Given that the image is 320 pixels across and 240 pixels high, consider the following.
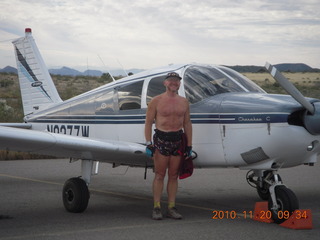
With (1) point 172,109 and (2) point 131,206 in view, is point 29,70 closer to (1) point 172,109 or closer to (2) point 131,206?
(2) point 131,206

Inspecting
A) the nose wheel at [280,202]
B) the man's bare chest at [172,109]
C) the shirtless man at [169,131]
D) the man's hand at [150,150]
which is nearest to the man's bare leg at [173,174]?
the shirtless man at [169,131]

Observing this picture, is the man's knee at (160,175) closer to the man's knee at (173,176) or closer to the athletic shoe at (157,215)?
the man's knee at (173,176)

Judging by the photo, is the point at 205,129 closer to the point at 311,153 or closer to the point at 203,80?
the point at 203,80

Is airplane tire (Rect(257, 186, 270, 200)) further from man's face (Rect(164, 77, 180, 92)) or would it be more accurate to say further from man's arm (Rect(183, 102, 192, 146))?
man's face (Rect(164, 77, 180, 92))

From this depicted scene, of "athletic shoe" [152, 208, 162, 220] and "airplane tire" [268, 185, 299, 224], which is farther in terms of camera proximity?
"athletic shoe" [152, 208, 162, 220]

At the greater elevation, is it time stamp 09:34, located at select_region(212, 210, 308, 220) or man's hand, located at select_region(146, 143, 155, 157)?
man's hand, located at select_region(146, 143, 155, 157)

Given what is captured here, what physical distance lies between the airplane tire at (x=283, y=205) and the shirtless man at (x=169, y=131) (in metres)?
1.24

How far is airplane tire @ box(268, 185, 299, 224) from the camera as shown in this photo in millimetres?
6738

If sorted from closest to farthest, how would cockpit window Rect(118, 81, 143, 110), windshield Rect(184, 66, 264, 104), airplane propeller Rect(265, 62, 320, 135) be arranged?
airplane propeller Rect(265, 62, 320, 135) → windshield Rect(184, 66, 264, 104) → cockpit window Rect(118, 81, 143, 110)

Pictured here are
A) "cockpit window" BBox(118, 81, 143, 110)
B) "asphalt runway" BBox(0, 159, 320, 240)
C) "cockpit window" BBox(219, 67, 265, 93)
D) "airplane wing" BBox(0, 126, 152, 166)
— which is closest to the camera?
"asphalt runway" BBox(0, 159, 320, 240)

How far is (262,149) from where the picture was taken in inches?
272

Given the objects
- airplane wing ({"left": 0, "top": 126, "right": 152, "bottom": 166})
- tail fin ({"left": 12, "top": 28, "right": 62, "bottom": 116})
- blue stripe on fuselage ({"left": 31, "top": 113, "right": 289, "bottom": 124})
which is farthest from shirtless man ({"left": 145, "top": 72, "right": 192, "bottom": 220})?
tail fin ({"left": 12, "top": 28, "right": 62, "bottom": 116})

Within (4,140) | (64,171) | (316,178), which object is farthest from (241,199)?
(64,171)

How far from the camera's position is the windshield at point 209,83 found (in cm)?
766
